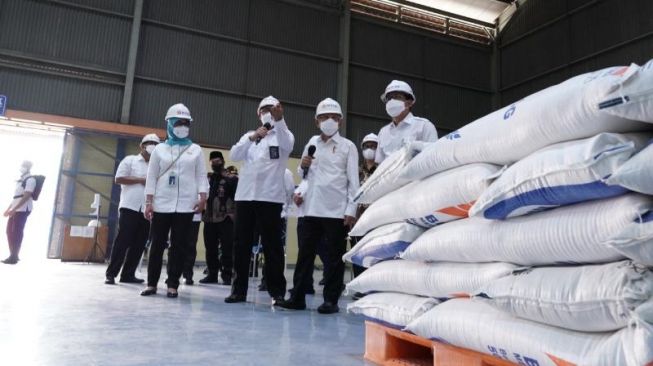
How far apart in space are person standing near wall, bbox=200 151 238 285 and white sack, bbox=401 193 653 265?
4.13m

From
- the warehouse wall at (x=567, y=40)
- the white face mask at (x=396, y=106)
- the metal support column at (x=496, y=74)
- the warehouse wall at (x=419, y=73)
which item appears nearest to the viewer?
A: the white face mask at (x=396, y=106)

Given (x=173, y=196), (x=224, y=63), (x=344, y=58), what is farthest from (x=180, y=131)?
(x=344, y=58)

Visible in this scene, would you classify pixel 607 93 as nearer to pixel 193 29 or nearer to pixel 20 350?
pixel 20 350

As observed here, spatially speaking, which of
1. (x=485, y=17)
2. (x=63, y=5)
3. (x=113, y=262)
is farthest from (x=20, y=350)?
(x=485, y=17)

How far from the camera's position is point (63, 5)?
10.4 m

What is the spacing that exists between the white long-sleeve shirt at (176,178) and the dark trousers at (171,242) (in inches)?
3.2

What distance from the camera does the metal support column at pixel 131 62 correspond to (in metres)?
10.5

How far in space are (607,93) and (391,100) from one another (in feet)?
7.28

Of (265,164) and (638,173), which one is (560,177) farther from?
(265,164)

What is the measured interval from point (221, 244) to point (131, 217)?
1080 mm

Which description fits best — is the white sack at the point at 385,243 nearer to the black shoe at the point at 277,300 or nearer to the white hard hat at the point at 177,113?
the black shoe at the point at 277,300

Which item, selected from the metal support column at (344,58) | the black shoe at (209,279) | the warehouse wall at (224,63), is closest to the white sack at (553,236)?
the black shoe at (209,279)

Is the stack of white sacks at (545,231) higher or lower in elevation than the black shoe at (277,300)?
higher

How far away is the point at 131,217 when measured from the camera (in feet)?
15.6
